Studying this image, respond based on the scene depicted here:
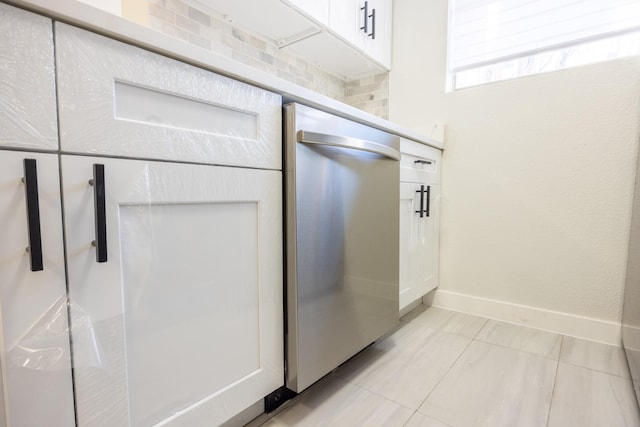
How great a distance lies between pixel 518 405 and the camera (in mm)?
908

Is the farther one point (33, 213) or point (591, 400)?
point (591, 400)

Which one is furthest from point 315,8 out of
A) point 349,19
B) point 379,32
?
point 379,32

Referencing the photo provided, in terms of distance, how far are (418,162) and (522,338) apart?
0.96m

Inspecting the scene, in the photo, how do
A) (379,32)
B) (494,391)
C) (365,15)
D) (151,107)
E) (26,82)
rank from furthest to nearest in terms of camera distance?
(379,32), (365,15), (494,391), (151,107), (26,82)

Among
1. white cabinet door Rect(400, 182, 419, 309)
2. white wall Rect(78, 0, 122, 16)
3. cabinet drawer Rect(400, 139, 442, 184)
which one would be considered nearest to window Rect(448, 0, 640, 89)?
cabinet drawer Rect(400, 139, 442, 184)

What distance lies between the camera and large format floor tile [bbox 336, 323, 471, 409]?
39.0 inches

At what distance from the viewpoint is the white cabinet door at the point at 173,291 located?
1.63 feet

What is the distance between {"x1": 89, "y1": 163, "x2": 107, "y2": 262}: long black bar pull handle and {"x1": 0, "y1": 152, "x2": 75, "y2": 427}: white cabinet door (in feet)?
0.15

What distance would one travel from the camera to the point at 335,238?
3.05 feet

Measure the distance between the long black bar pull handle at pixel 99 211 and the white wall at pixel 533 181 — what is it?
5.48ft

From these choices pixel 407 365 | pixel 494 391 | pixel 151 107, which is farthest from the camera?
pixel 407 365

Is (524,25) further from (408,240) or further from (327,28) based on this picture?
(408,240)

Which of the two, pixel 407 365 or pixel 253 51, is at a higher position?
pixel 253 51

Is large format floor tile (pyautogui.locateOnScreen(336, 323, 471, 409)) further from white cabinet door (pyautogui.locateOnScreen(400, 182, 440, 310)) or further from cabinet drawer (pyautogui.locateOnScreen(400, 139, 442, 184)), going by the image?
cabinet drawer (pyautogui.locateOnScreen(400, 139, 442, 184))
